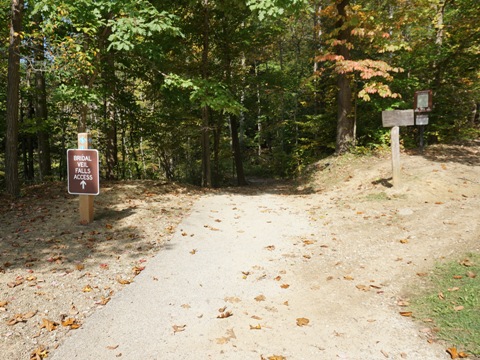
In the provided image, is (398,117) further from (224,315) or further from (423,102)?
(224,315)

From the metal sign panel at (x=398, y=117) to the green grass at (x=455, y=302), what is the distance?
4498mm

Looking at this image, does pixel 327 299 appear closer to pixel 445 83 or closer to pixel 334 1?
pixel 334 1

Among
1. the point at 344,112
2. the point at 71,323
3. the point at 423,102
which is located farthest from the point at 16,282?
the point at 344,112

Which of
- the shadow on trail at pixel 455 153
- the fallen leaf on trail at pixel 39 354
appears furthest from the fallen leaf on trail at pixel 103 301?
the shadow on trail at pixel 455 153

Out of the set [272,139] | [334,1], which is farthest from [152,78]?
[272,139]

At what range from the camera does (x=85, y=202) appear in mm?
6418

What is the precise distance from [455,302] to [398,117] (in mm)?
5707

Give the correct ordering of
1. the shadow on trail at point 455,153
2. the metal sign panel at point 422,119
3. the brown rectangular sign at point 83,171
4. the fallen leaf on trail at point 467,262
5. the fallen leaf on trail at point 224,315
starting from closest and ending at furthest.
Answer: the fallen leaf on trail at point 224,315, the fallen leaf on trail at point 467,262, the brown rectangular sign at point 83,171, the metal sign panel at point 422,119, the shadow on trail at point 455,153

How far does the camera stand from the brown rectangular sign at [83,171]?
20.6 ft

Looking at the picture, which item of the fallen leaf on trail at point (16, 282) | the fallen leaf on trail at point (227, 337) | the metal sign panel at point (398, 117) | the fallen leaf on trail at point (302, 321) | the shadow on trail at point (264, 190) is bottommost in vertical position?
the fallen leaf on trail at point (227, 337)

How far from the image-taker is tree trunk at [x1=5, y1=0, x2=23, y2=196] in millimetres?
8305

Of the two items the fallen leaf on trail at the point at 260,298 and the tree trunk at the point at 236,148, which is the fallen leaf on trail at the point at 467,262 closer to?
the fallen leaf on trail at the point at 260,298

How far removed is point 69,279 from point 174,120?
11109 mm

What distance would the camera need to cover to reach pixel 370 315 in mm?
3600
